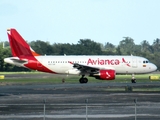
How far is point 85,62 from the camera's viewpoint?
67938 millimetres

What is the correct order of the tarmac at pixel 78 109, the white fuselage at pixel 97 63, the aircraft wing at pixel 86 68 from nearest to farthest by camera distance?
the tarmac at pixel 78 109, the aircraft wing at pixel 86 68, the white fuselage at pixel 97 63

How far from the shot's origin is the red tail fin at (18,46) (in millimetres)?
68688

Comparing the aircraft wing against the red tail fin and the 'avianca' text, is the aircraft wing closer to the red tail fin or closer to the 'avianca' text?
the 'avianca' text

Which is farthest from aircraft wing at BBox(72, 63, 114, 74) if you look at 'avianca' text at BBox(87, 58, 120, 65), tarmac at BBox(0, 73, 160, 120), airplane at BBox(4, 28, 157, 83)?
tarmac at BBox(0, 73, 160, 120)

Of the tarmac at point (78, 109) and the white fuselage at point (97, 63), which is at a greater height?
the white fuselage at point (97, 63)

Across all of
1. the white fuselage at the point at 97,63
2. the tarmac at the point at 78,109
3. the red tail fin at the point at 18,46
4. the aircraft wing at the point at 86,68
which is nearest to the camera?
the tarmac at the point at 78,109

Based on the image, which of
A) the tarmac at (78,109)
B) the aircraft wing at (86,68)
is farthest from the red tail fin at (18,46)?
the tarmac at (78,109)

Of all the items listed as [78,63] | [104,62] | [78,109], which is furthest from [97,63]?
[78,109]

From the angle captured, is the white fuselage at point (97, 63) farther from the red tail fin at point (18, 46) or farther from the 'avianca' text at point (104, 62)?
the red tail fin at point (18, 46)

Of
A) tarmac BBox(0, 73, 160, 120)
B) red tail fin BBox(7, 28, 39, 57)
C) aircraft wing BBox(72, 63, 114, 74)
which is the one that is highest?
red tail fin BBox(7, 28, 39, 57)

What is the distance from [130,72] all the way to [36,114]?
41881 millimetres

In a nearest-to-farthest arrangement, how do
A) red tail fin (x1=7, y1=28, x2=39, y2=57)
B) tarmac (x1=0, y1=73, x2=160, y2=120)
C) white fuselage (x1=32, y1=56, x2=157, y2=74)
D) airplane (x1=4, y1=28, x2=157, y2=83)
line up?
tarmac (x1=0, y1=73, x2=160, y2=120) < airplane (x1=4, y1=28, x2=157, y2=83) < white fuselage (x1=32, y1=56, x2=157, y2=74) < red tail fin (x1=7, y1=28, x2=39, y2=57)

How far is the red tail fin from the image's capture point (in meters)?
68.7

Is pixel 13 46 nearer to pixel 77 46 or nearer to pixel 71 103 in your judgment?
pixel 71 103
